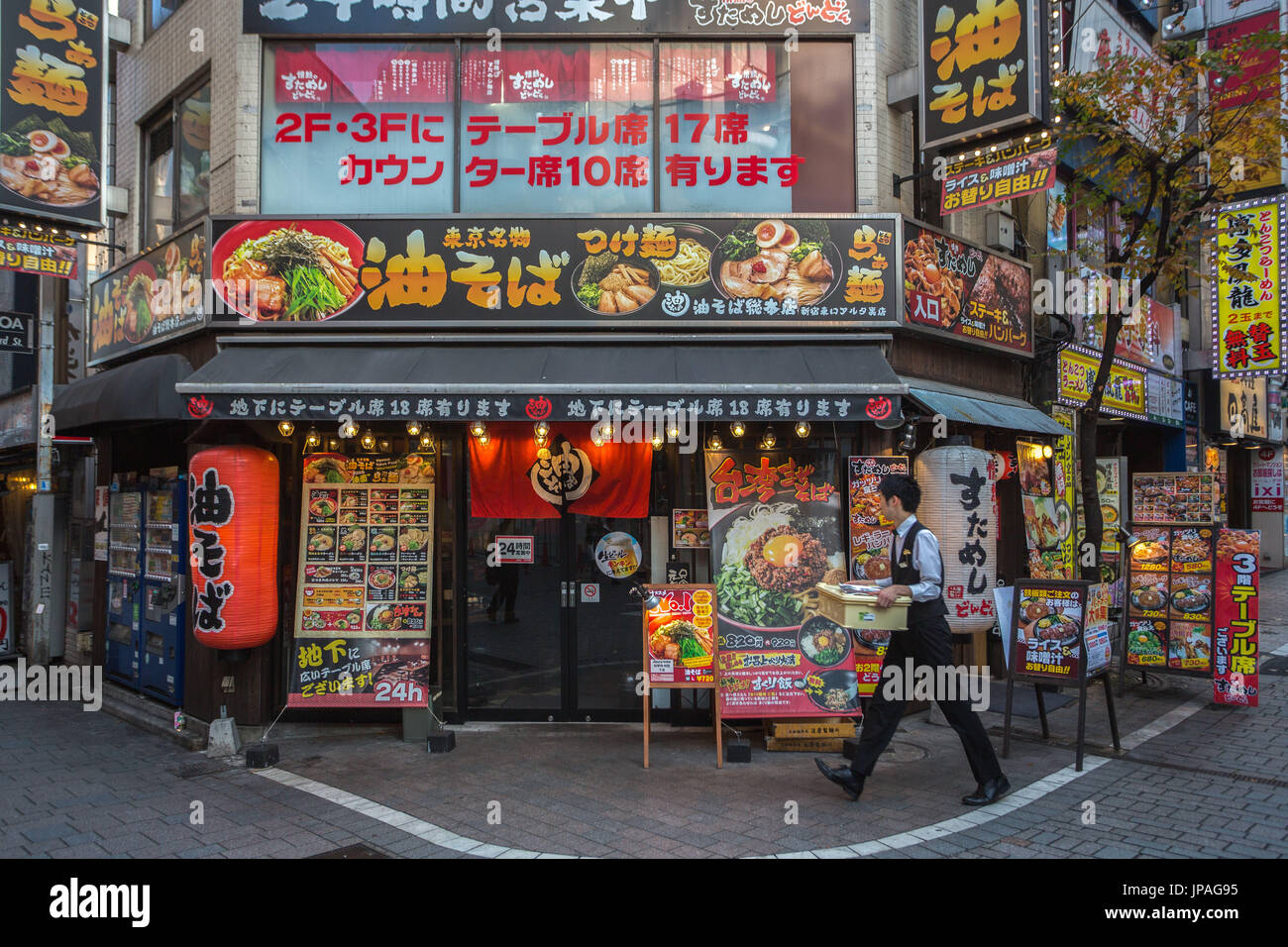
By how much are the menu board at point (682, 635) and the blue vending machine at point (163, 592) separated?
17.7 feet

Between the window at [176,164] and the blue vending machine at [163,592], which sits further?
the window at [176,164]

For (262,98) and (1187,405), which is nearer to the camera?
(262,98)

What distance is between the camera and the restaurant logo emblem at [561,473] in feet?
27.4

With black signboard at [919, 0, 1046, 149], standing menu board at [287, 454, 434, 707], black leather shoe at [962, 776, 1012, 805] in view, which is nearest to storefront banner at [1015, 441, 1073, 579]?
black signboard at [919, 0, 1046, 149]

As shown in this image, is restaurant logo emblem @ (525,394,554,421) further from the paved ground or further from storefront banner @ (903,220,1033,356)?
storefront banner @ (903,220,1033,356)

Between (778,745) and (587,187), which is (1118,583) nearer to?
(778,745)

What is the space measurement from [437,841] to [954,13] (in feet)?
30.6

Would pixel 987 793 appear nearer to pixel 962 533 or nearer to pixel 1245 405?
pixel 962 533

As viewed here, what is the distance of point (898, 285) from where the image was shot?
322 inches

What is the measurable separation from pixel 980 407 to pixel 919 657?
160 inches

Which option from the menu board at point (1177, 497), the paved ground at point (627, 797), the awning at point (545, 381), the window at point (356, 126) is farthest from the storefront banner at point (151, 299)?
the menu board at point (1177, 497)

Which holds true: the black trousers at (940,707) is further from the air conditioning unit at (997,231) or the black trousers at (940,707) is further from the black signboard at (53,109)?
the black signboard at (53,109)

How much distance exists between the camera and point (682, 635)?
739cm

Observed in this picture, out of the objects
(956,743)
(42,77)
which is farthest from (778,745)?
(42,77)
